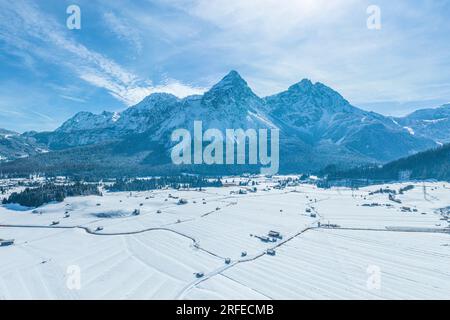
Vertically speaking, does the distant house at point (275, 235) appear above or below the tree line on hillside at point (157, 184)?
below

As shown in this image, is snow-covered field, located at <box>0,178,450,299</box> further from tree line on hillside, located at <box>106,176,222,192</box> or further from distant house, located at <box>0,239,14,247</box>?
tree line on hillside, located at <box>106,176,222,192</box>

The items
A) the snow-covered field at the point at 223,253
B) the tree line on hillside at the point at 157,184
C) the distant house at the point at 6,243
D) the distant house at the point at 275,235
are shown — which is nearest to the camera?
the snow-covered field at the point at 223,253

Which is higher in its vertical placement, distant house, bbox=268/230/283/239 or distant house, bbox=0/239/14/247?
distant house, bbox=268/230/283/239

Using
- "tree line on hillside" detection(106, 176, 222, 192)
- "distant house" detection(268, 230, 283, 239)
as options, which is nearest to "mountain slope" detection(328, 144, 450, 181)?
"tree line on hillside" detection(106, 176, 222, 192)

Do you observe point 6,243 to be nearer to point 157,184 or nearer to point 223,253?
point 223,253

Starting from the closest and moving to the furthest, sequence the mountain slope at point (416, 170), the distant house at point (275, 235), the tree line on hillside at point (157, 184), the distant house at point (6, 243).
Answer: the distant house at point (6, 243)
the distant house at point (275, 235)
the tree line on hillside at point (157, 184)
the mountain slope at point (416, 170)

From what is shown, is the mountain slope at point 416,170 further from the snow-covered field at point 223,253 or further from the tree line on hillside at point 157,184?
the tree line on hillside at point 157,184

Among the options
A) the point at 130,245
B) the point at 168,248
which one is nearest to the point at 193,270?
the point at 168,248

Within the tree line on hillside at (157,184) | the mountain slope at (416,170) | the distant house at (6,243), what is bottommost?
the distant house at (6,243)

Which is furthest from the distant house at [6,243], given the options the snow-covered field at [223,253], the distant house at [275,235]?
the distant house at [275,235]

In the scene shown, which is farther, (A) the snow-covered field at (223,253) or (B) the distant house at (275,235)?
(B) the distant house at (275,235)
